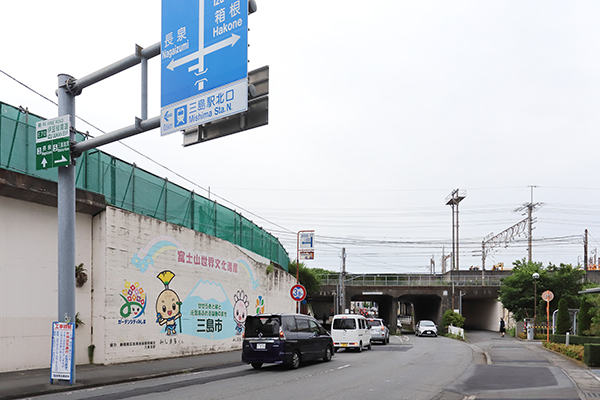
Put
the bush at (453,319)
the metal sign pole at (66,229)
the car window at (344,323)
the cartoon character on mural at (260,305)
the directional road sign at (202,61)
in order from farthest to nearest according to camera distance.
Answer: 1. the bush at (453,319)
2. the cartoon character on mural at (260,305)
3. the car window at (344,323)
4. the metal sign pole at (66,229)
5. the directional road sign at (202,61)

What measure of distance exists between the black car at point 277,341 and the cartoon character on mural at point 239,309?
8.33 metres

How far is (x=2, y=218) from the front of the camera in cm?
1523

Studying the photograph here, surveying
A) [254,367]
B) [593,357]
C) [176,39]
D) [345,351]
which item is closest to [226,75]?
[176,39]

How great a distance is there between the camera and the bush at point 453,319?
5650 cm

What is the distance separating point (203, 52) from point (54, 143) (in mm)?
4885

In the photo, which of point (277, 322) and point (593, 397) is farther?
point (277, 322)

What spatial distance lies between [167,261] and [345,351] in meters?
10.9

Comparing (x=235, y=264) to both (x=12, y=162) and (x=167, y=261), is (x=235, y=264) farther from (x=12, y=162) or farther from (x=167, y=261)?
(x=12, y=162)

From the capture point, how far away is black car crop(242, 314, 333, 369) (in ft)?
58.1

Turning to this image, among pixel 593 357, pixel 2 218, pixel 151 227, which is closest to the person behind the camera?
pixel 2 218

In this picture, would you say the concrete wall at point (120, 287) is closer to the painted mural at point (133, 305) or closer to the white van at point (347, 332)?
the painted mural at point (133, 305)

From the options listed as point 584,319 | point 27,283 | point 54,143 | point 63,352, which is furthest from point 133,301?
point 584,319

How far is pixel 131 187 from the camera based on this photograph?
20375mm

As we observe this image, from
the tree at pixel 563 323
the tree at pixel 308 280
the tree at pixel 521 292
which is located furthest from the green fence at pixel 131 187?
the tree at pixel 521 292
